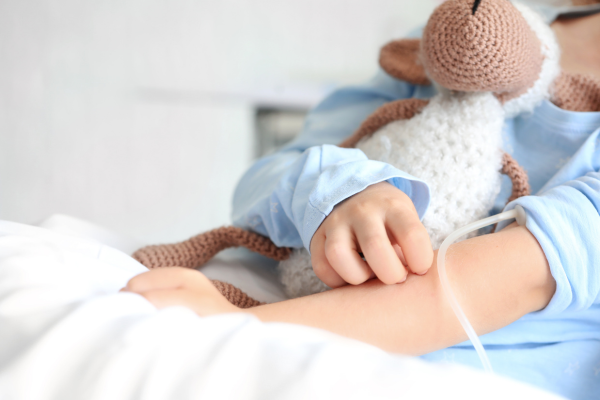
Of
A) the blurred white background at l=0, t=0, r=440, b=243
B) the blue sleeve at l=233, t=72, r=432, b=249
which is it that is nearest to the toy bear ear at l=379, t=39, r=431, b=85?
the blue sleeve at l=233, t=72, r=432, b=249

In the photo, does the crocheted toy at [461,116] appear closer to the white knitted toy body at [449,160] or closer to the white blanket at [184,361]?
the white knitted toy body at [449,160]

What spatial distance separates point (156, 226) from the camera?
1352 millimetres

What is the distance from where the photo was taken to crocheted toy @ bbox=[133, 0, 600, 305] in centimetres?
41

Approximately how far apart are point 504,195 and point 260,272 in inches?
12.7

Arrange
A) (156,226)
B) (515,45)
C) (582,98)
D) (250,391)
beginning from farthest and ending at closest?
(156,226), (582,98), (515,45), (250,391)

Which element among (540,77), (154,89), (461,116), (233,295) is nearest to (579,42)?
(540,77)

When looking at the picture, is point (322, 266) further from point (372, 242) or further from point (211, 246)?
point (211, 246)

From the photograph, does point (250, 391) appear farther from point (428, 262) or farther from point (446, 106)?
point (446, 106)

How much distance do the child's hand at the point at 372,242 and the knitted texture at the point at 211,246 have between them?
14cm

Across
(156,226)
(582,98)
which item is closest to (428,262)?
(582,98)

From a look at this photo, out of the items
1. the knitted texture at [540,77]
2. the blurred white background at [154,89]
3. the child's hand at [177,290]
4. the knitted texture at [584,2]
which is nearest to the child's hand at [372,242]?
the child's hand at [177,290]

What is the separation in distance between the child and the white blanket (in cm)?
6

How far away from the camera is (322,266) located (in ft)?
1.19

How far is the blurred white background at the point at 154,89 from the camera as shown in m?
1.17
